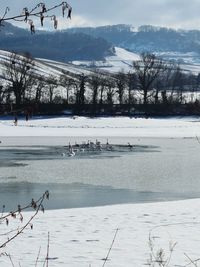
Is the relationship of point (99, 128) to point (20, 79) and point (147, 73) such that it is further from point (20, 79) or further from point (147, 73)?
point (147, 73)

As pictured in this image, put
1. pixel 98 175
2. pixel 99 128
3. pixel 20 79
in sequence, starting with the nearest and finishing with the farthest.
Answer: pixel 20 79 < pixel 98 175 < pixel 99 128

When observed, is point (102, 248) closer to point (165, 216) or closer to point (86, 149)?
point (165, 216)

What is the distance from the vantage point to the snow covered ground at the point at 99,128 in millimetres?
40281

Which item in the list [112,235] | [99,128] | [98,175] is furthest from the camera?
[99,128]

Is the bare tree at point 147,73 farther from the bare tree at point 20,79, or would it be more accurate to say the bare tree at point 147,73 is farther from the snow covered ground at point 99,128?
the bare tree at point 20,79

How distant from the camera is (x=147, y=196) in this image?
13742 mm

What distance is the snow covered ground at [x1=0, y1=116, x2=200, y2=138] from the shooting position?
40281mm

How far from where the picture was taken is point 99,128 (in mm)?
45844

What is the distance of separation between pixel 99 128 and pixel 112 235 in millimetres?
37412

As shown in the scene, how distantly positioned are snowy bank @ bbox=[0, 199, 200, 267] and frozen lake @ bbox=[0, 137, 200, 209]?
1585mm

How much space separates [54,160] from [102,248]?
1443cm

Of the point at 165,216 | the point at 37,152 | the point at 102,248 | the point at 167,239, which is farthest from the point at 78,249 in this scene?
the point at 37,152

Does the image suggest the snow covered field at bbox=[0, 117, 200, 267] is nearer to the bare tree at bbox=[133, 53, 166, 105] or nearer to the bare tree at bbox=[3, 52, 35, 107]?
the bare tree at bbox=[3, 52, 35, 107]

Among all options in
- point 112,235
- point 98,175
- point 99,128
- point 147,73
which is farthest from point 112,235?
point 147,73
